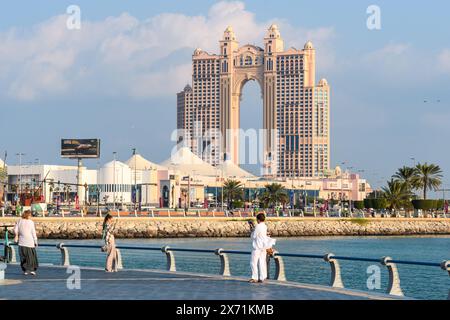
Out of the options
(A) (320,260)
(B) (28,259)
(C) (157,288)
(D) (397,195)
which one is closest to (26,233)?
(B) (28,259)

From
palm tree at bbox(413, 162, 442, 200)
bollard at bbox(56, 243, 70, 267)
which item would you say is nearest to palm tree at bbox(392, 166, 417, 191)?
palm tree at bbox(413, 162, 442, 200)

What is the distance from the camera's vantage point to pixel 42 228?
78.6 metres

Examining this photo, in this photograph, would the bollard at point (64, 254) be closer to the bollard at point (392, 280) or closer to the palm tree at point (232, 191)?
the bollard at point (392, 280)

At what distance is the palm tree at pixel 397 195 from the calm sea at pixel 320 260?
67.2 feet

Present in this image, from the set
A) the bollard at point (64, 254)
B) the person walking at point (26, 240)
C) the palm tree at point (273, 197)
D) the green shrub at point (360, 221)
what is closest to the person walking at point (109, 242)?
the person walking at point (26, 240)

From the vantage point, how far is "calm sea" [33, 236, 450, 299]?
40.3 metres

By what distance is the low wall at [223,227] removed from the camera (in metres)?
79.6

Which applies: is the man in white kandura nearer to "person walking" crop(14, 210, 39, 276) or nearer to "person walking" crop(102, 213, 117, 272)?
"person walking" crop(102, 213, 117, 272)

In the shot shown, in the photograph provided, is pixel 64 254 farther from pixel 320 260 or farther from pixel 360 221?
pixel 360 221

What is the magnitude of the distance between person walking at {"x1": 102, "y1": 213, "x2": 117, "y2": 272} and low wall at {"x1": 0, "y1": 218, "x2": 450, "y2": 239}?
4865cm
